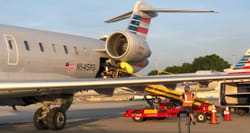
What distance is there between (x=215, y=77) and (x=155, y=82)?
71.5 inches

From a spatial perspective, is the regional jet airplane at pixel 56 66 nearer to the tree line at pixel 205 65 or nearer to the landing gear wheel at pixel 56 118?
the landing gear wheel at pixel 56 118

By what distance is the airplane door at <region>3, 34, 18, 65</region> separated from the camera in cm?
1230

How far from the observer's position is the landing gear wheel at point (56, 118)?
13.4 m

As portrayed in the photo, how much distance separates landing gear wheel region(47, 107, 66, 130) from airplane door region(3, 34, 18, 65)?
213cm

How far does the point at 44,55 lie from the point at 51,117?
2.09 metres

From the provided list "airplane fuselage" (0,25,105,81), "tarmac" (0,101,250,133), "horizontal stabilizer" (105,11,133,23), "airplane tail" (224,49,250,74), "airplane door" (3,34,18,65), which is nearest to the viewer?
"airplane door" (3,34,18,65)

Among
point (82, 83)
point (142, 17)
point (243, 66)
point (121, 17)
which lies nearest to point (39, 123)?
point (82, 83)

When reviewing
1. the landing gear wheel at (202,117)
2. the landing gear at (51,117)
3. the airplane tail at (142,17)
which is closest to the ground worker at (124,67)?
the airplane tail at (142,17)

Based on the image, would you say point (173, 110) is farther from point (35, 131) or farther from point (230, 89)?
point (35, 131)

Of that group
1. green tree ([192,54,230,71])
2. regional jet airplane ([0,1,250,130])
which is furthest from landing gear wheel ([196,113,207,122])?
green tree ([192,54,230,71])

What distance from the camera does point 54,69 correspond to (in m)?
14.1

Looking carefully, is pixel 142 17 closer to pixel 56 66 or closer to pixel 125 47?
pixel 125 47

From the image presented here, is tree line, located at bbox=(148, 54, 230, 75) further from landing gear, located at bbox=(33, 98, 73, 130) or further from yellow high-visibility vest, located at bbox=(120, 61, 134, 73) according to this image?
landing gear, located at bbox=(33, 98, 73, 130)

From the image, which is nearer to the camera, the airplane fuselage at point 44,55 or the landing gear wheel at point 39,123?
the airplane fuselage at point 44,55
